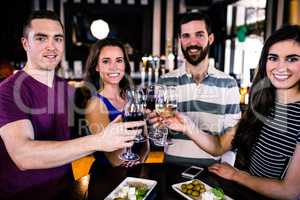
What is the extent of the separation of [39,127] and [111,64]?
0.75m

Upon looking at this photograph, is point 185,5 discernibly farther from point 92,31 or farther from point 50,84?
point 50,84

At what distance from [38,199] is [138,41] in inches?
220

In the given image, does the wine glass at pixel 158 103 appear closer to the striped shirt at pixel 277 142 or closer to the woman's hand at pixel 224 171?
the woman's hand at pixel 224 171

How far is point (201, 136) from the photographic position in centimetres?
188

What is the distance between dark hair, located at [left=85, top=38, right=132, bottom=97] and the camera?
2.27 metres

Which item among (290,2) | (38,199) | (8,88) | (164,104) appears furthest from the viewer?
(290,2)

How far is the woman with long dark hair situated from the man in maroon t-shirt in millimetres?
615

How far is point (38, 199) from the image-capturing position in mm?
1367

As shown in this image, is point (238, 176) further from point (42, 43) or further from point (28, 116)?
point (42, 43)

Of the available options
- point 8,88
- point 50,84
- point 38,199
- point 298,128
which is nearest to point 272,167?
point 298,128

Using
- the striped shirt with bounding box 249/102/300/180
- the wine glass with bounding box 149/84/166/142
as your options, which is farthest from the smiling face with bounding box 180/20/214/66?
the striped shirt with bounding box 249/102/300/180

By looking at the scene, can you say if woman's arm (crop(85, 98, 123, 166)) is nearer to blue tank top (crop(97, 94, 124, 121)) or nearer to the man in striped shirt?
blue tank top (crop(97, 94, 124, 121))

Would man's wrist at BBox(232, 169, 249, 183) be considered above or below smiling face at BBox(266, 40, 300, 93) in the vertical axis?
below

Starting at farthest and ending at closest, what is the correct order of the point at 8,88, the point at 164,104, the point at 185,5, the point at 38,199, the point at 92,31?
the point at 185,5 < the point at 92,31 < the point at 164,104 < the point at 8,88 < the point at 38,199
